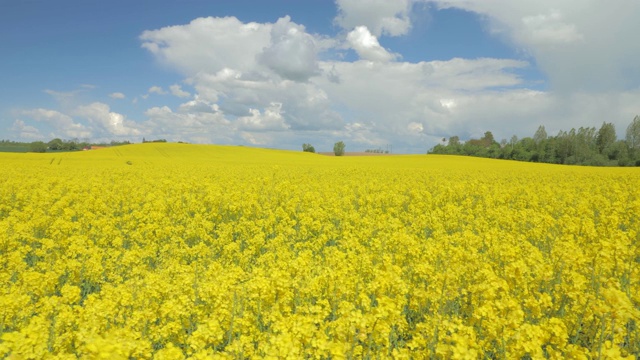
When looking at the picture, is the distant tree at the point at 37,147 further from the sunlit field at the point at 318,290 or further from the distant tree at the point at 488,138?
the distant tree at the point at 488,138

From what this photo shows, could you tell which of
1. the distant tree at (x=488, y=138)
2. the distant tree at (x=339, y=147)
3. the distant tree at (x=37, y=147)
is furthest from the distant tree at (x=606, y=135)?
the distant tree at (x=37, y=147)

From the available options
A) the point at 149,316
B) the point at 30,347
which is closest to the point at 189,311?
the point at 149,316

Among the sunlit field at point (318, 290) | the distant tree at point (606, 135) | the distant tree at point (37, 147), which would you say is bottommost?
the sunlit field at point (318, 290)

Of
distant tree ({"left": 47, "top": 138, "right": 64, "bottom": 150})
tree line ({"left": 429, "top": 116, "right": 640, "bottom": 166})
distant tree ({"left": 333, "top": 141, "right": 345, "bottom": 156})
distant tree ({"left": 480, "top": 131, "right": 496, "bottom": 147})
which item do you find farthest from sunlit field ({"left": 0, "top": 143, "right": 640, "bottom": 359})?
distant tree ({"left": 480, "top": 131, "right": 496, "bottom": 147})

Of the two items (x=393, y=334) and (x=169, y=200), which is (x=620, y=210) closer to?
(x=393, y=334)

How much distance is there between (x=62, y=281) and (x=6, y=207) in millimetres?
9000

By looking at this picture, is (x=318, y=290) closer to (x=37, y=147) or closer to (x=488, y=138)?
(x=37, y=147)

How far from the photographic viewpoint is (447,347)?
3.78 metres

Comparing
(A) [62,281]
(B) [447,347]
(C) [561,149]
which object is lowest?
(A) [62,281]

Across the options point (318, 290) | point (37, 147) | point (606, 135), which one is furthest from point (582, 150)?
point (37, 147)

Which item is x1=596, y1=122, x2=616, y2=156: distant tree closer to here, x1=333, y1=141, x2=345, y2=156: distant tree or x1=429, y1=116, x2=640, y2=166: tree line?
x1=429, y1=116, x2=640, y2=166: tree line

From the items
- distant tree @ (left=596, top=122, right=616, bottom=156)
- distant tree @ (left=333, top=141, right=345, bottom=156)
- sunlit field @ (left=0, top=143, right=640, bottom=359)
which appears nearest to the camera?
sunlit field @ (left=0, top=143, right=640, bottom=359)

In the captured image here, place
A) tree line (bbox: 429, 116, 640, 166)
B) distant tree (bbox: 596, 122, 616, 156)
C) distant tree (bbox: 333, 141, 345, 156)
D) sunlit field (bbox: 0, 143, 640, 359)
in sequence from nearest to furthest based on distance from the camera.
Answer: sunlit field (bbox: 0, 143, 640, 359) < tree line (bbox: 429, 116, 640, 166) < distant tree (bbox: 596, 122, 616, 156) < distant tree (bbox: 333, 141, 345, 156)

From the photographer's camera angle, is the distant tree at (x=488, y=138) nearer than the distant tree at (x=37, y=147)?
No
